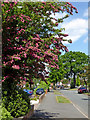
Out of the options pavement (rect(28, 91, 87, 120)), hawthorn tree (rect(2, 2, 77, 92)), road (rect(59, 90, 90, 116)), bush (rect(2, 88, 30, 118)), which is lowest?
road (rect(59, 90, 90, 116))

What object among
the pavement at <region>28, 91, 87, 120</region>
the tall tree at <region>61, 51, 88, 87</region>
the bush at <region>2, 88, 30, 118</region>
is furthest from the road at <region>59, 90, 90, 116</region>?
the tall tree at <region>61, 51, 88, 87</region>

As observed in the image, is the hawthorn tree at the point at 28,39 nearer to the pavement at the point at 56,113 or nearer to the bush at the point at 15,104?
the bush at the point at 15,104

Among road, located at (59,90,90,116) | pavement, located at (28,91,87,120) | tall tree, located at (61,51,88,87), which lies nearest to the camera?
pavement, located at (28,91,87,120)

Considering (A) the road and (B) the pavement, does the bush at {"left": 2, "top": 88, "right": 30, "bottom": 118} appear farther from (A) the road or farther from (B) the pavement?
(A) the road

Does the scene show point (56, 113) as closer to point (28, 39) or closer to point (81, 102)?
point (28, 39)

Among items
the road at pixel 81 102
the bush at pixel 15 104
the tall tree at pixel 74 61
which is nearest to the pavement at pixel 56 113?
the road at pixel 81 102

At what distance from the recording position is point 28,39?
7.46m

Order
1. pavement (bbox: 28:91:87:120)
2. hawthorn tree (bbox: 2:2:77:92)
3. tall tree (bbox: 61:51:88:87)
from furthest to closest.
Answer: tall tree (bbox: 61:51:88:87) → pavement (bbox: 28:91:87:120) → hawthorn tree (bbox: 2:2:77:92)

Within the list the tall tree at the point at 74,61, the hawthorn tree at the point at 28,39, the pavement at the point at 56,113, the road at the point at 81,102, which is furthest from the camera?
the tall tree at the point at 74,61

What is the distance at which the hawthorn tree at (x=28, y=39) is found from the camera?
23.3 feet

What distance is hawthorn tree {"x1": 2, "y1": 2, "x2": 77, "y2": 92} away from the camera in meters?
7.11

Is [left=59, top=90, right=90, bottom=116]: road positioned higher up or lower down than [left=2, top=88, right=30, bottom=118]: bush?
lower down

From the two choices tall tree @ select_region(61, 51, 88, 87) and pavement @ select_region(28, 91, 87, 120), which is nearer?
pavement @ select_region(28, 91, 87, 120)

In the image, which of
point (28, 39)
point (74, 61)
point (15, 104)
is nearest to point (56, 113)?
point (15, 104)
